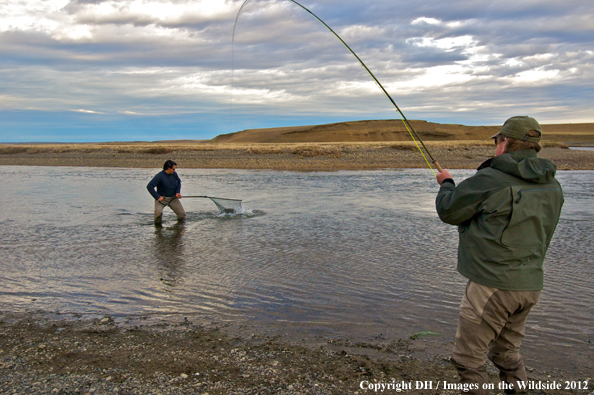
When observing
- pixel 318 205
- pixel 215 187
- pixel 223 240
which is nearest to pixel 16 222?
pixel 223 240

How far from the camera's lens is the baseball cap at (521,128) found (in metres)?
2.73

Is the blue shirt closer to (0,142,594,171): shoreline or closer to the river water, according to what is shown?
the river water

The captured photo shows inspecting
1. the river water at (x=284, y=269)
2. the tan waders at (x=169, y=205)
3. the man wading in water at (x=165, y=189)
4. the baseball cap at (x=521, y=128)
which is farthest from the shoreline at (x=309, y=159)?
the baseball cap at (x=521, y=128)

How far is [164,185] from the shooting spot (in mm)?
10586

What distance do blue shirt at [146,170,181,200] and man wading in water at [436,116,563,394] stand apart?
27.9 ft

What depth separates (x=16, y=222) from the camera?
11133mm

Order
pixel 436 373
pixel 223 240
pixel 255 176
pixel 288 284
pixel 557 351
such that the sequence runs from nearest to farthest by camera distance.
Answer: pixel 436 373 → pixel 557 351 → pixel 288 284 → pixel 223 240 → pixel 255 176

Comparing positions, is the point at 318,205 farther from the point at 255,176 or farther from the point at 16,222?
the point at 255,176

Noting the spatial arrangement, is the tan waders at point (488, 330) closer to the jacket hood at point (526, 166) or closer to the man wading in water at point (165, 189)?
the jacket hood at point (526, 166)

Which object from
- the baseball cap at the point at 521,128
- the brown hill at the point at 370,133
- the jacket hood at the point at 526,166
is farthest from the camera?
the brown hill at the point at 370,133

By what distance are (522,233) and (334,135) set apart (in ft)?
402

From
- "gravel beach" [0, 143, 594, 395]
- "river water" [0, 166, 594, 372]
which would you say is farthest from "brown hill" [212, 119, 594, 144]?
"gravel beach" [0, 143, 594, 395]

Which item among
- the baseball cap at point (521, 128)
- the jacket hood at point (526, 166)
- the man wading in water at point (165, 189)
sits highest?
the baseball cap at point (521, 128)

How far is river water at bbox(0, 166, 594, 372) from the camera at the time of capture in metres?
4.84
